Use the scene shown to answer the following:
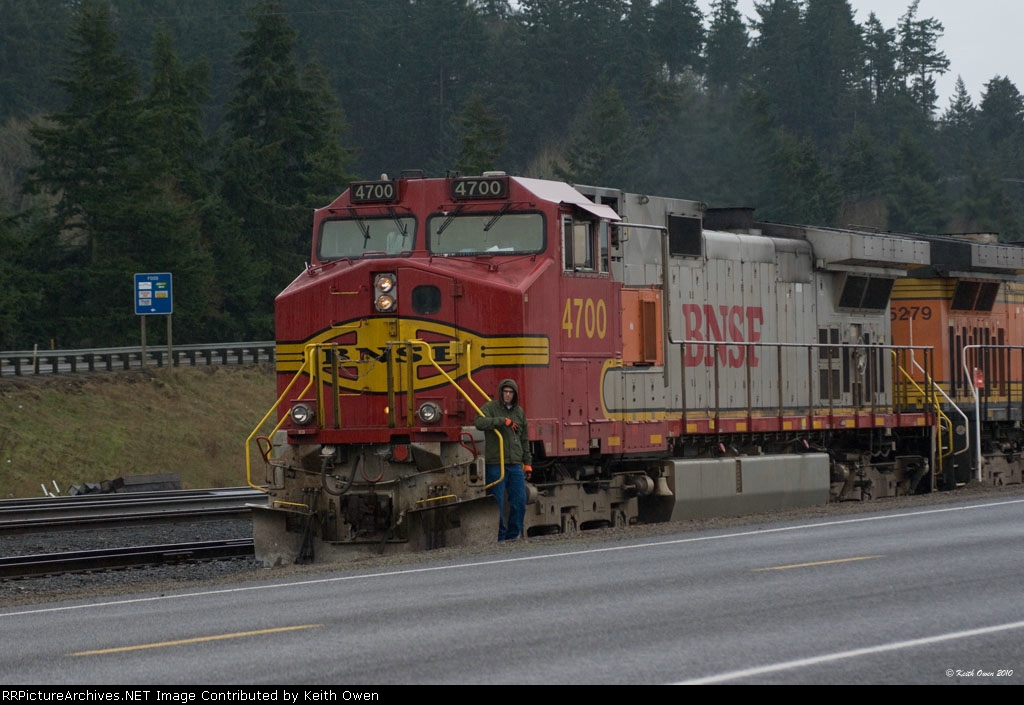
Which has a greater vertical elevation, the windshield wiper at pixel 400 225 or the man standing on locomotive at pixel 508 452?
the windshield wiper at pixel 400 225

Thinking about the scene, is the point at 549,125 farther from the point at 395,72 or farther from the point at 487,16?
the point at 487,16

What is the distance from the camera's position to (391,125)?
94.9 metres

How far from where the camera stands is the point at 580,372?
17.2 m

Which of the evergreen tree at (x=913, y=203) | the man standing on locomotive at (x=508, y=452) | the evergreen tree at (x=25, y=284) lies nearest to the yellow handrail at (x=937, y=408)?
the man standing on locomotive at (x=508, y=452)

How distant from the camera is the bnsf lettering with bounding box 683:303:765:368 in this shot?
64.1 ft

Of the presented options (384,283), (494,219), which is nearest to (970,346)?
(494,219)

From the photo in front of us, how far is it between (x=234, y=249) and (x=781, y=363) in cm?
3908

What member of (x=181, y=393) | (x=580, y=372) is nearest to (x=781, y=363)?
(x=580, y=372)

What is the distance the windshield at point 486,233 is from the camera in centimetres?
1659

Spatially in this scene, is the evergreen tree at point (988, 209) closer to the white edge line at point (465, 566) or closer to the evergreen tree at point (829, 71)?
the evergreen tree at point (829, 71)

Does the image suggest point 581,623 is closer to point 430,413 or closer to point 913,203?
point 430,413

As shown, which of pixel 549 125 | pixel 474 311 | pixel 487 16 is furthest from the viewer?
pixel 487 16

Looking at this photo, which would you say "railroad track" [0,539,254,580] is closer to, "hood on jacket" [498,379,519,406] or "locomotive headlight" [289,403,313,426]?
"locomotive headlight" [289,403,313,426]

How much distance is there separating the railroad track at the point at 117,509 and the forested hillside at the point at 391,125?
2192cm
